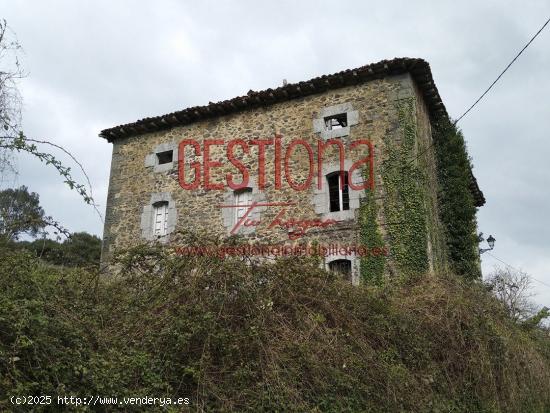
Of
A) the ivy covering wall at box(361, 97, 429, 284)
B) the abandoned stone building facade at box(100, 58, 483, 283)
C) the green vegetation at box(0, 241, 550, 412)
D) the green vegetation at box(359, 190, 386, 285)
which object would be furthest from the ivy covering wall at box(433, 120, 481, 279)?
the green vegetation at box(0, 241, 550, 412)

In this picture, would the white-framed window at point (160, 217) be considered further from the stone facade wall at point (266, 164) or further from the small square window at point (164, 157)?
the small square window at point (164, 157)

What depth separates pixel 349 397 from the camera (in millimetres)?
5711

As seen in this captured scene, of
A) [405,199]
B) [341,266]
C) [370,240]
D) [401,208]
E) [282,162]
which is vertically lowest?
[341,266]

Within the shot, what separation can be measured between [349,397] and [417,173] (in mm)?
6299

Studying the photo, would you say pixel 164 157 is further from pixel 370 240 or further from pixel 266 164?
pixel 370 240

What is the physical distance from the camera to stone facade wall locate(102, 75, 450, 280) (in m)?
11.4

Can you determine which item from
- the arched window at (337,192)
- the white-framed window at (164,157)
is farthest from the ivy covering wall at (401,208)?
the white-framed window at (164,157)

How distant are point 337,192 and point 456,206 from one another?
308cm

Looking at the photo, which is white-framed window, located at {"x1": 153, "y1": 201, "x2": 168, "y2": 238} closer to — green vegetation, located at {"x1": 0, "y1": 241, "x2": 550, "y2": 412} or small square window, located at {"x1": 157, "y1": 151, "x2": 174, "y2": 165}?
small square window, located at {"x1": 157, "y1": 151, "x2": 174, "y2": 165}

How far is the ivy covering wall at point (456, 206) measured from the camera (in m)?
12.2

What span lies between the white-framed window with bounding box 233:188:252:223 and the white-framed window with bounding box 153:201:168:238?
81.7 inches

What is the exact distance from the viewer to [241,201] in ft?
40.8

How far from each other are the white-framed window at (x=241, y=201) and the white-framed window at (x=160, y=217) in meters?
2.07

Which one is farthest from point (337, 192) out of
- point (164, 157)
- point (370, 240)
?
point (164, 157)
